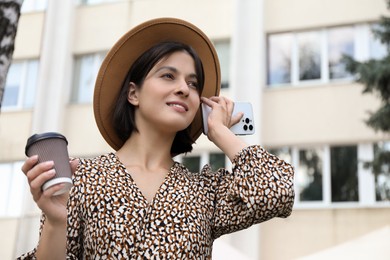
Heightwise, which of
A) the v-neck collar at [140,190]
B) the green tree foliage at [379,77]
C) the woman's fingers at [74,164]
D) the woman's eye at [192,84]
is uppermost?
the green tree foliage at [379,77]

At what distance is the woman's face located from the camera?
2.12 metres

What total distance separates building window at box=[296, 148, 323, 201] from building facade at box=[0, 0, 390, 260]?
0.02m

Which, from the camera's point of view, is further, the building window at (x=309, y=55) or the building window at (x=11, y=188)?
the building window at (x=11, y=188)

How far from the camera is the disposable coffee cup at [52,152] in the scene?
1812 mm

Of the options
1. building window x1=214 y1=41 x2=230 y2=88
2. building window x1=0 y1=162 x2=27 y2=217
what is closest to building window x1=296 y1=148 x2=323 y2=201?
building window x1=214 y1=41 x2=230 y2=88

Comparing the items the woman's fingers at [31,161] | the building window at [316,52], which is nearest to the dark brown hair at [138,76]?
the woman's fingers at [31,161]

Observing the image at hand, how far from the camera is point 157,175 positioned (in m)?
2.10

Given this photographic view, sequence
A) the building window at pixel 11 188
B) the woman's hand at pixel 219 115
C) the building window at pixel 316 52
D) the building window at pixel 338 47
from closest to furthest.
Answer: the woman's hand at pixel 219 115 < the building window at pixel 316 52 < the building window at pixel 338 47 < the building window at pixel 11 188

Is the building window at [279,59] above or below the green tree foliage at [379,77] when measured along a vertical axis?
above

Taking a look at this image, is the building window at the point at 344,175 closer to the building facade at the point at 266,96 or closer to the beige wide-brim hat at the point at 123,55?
the building facade at the point at 266,96

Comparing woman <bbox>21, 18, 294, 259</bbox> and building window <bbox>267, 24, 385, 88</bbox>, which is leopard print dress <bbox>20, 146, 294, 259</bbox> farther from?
building window <bbox>267, 24, 385, 88</bbox>

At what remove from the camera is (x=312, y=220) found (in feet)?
39.1

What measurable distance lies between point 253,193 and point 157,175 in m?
0.32

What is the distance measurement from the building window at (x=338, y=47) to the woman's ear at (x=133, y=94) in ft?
35.8
